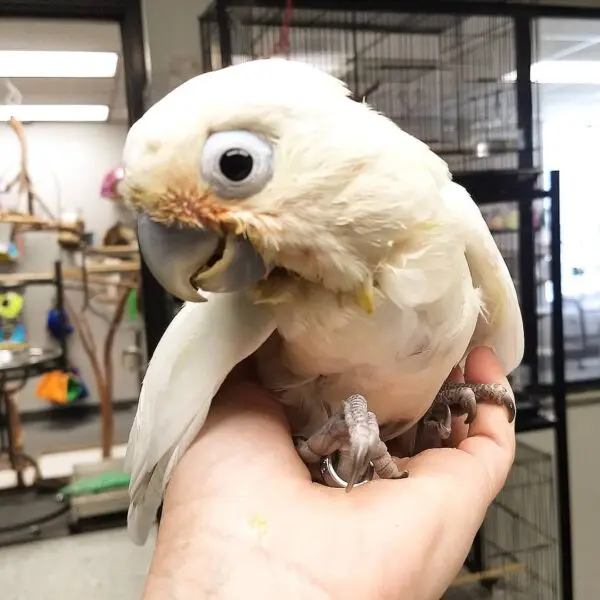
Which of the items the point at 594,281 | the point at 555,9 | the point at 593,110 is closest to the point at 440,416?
the point at 555,9

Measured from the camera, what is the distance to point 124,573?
6.42 feet

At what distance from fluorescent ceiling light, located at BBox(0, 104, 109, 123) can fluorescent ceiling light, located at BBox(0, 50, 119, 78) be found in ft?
0.34

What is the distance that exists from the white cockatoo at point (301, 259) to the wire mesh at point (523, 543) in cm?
112

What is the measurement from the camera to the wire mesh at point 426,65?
5.16 feet

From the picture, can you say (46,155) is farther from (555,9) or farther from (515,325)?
(515,325)

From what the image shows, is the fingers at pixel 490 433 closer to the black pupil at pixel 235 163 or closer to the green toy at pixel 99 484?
the black pupil at pixel 235 163

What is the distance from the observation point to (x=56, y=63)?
2172mm

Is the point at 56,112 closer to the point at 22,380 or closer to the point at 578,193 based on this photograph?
the point at 22,380

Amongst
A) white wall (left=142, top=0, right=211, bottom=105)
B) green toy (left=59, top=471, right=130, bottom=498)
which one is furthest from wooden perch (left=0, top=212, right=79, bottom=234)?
green toy (left=59, top=471, right=130, bottom=498)

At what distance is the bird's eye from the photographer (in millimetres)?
501

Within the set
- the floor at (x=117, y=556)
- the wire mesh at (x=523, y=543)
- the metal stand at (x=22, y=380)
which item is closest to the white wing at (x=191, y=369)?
the wire mesh at (x=523, y=543)

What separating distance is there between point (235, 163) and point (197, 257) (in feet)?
0.28

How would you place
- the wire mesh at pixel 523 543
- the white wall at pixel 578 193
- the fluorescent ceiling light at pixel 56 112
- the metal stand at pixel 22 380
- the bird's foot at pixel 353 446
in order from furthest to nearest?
the metal stand at pixel 22 380, the white wall at pixel 578 193, the fluorescent ceiling light at pixel 56 112, the wire mesh at pixel 523 543, the bird's foot at pixel 353 446

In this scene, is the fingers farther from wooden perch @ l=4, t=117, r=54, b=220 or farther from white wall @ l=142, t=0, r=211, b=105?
wooden perch @ l=4, t=117, r=54, b=220
